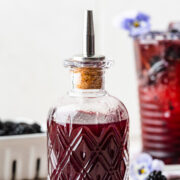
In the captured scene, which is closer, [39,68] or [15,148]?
[15,148]

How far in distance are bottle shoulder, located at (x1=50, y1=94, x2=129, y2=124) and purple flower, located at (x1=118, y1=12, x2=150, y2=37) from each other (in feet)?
1.60

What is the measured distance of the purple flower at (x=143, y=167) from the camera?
1046 millimetres

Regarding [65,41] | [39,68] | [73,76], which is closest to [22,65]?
[39,68]

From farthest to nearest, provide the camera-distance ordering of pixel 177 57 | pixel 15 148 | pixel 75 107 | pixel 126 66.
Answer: pixel 126 66 → pixel 177 57 → pixel 15 148 → pixel 75 107

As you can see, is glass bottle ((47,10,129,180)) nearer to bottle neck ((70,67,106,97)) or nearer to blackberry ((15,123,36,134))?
bottle neck ((70,67,106,97))

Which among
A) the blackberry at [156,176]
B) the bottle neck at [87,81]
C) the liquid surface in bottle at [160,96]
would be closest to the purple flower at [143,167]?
the blackberry at [156,176]

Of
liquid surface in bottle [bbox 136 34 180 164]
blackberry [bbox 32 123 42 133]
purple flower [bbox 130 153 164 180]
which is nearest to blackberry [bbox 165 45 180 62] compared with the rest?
liquid surface in bottle [bbox 136 34 180 164]

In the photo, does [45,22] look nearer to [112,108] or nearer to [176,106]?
[176,106]

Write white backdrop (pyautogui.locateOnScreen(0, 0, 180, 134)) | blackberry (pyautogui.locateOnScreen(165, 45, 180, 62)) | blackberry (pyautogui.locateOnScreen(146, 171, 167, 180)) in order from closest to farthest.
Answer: blackberry (pyautogui.locateOnScreen(146, 171, 167, 180)) < blackberry (pyautogui.locateOnScreen(165, 45, 180, 62)) < white backdrop (pyautogui.locateOnScreen(0, 0, 180, 134))

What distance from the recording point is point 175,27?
1243mm

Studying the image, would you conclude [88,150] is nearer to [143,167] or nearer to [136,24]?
[143,167]

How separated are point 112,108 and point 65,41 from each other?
82 cm

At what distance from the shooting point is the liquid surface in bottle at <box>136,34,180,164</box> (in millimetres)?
1208

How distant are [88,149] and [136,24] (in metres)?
0.60
